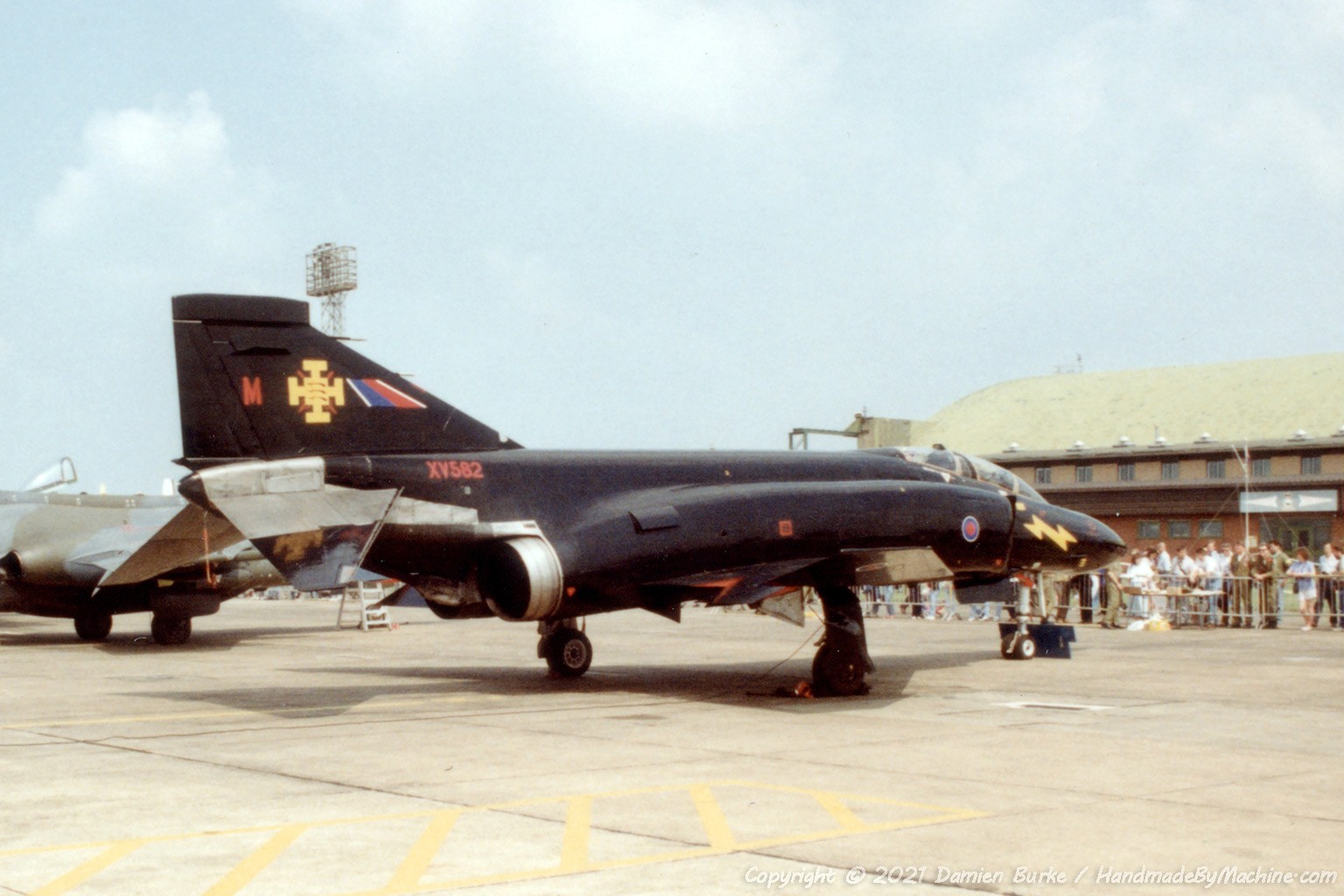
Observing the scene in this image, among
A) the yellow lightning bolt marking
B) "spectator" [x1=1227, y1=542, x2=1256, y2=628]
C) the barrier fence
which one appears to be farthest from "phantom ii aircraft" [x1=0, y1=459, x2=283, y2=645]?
"spectator" [x1=1227, y1=542, x2=1256, y2=628]

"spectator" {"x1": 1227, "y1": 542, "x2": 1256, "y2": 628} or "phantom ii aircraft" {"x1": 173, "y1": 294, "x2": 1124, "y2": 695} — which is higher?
"phantom ii aircraft" {"x1": 173, "y1": 294, "x2": 1124, "y2": 695}

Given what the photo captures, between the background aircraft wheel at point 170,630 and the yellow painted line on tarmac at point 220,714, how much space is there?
10855mm

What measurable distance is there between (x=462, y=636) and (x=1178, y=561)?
1601 centimetres

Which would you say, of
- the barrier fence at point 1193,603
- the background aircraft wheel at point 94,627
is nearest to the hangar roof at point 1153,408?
the barrier fence at point 1193,603

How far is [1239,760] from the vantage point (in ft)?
32.5

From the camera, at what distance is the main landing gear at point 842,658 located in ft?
47.9

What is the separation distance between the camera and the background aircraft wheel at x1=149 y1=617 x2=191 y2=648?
77.6 feet

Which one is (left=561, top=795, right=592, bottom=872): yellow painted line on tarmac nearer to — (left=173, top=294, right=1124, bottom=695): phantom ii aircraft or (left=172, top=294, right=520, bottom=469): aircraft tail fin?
(left=173, top=294, right=1124, bottom=695): phantom ii aircraft

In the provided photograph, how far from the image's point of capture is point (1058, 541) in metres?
17.4

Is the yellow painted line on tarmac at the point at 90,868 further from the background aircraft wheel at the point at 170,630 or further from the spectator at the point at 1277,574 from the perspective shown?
the spectator at the point at 1277,574

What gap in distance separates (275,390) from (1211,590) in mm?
21507

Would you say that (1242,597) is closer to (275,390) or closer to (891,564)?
(891,564)

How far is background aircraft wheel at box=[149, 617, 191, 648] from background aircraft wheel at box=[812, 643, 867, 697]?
13.9m

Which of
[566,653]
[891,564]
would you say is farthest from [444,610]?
[891,564]
